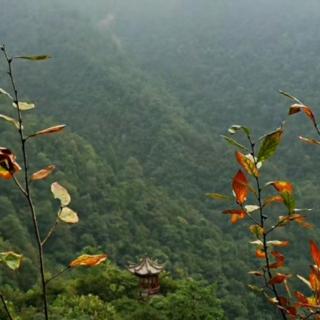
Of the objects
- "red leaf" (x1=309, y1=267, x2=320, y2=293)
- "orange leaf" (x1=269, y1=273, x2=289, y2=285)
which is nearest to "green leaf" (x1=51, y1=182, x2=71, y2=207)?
"orange leaf" (x1=269, y1=273, x2=289, y2=285)

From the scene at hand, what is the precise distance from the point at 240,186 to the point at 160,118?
40.1 metres

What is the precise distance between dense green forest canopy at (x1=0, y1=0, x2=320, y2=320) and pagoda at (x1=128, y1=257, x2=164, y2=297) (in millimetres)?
595

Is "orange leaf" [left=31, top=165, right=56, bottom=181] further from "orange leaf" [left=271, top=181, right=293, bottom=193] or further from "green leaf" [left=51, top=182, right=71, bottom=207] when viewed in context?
"orange leaf" [left=271, top=181, right=293, bottom=193]

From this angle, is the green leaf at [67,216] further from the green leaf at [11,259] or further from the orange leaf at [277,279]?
the orange leaf at [277,279]

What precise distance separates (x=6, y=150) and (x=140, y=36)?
64.5 m

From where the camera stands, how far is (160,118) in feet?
135

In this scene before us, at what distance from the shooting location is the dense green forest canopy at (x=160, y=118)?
24562mm

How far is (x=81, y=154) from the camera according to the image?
32.4m

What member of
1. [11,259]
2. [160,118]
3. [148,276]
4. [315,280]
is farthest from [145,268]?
[160,118]

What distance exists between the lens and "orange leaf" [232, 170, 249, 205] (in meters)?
1.25

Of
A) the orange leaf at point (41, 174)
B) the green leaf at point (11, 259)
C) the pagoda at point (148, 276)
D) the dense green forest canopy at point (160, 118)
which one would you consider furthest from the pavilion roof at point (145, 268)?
the green leaf at point (11, 259)

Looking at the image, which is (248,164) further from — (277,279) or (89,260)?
(89,260)

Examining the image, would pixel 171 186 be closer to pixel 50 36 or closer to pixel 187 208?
pixel 187 208

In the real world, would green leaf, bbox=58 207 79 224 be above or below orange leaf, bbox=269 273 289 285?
above
